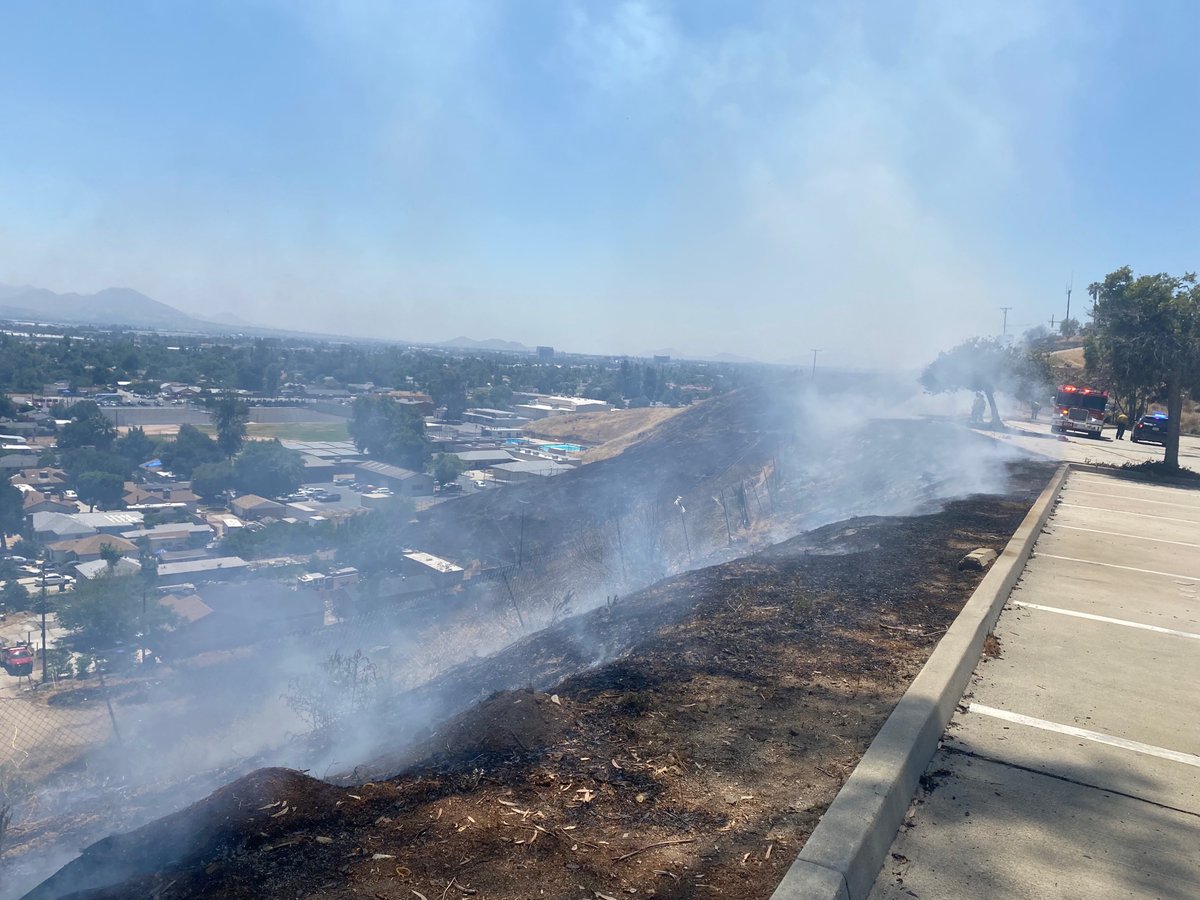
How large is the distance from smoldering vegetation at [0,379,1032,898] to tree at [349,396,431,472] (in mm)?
11107

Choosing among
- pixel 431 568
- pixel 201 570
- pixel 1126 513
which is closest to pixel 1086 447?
pixel 1126 513

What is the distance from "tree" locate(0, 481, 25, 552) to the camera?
24.1 metres

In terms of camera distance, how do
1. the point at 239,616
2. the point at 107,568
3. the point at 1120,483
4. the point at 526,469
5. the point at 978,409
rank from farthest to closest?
1. the point at 526,469
2. the point at 978,409
3. the point at 107,568
4. the point at 239,616
5. the point at 1120,483

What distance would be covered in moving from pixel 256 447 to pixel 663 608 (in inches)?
1202

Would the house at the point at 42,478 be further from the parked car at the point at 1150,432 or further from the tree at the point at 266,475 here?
the parked car at the point at 1150,432

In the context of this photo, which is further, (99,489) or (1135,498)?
(99,489)

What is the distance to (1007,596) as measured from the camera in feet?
19.4

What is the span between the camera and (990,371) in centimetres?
2650

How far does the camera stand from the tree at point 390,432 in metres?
36.6

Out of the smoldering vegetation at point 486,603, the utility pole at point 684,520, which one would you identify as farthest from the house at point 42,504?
the utility pole at point 684,520

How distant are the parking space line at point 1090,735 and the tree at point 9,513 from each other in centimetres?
2787

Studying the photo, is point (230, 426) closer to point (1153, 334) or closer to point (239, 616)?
point (239, 616)

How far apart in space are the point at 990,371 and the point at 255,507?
25.7 m

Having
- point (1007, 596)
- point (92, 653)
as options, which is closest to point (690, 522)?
point (92, 653)
